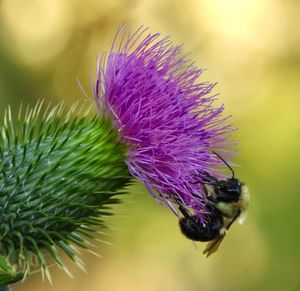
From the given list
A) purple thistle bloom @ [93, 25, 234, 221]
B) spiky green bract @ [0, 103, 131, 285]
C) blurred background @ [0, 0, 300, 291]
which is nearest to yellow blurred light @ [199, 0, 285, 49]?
blurred background @ [0, 0, 300, 291]

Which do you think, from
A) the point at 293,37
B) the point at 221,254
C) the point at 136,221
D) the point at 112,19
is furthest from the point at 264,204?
the point at 112,19

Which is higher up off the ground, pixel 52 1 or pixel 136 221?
pixel 52 1

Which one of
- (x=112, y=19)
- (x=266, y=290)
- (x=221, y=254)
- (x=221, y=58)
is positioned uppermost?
(x=112, y=19)

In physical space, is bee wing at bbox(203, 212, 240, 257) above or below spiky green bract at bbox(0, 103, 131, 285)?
below

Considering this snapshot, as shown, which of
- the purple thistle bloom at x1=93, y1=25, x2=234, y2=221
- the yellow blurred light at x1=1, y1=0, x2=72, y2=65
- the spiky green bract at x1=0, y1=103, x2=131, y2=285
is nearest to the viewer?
the spiky green bract at x1=0, y1=103, x2=131, y2=285

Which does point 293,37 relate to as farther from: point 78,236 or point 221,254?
point 78,236

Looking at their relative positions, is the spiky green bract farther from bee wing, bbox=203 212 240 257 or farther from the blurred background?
the blurred background

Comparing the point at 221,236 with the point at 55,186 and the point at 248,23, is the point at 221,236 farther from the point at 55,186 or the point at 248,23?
the point at 248,23

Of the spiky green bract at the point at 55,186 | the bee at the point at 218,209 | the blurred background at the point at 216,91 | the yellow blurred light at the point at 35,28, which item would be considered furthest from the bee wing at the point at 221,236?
the yellow blurred light at the point at 35,28
